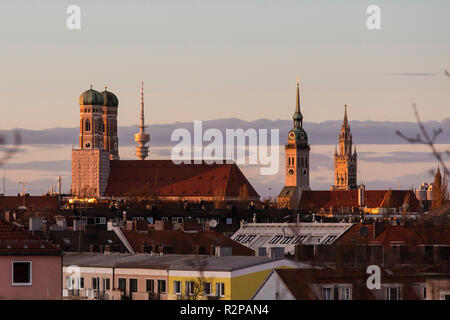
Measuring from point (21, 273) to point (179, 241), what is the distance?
4142cm

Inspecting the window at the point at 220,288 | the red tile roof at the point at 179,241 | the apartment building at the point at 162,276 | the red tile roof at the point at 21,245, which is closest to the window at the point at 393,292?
the apartment building at the point at 162,276

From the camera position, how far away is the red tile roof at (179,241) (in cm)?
6525

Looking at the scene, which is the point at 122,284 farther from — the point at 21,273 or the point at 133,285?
the point at 21,273

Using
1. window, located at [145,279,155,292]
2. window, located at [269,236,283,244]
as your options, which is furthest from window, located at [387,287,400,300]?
window, located at [269,236,283,244]

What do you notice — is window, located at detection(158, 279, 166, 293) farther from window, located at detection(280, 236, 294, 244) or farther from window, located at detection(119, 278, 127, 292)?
window, located at detection(280, 236, 294, 244)

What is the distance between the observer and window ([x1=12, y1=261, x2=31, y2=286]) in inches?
990

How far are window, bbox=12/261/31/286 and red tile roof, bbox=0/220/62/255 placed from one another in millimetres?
245

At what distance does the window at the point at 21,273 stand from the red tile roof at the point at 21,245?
0.80ft

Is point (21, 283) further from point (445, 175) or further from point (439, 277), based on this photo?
point (445, 175)

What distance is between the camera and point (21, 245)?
25906 millimetres

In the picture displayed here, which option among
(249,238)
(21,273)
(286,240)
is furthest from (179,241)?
(21,273)

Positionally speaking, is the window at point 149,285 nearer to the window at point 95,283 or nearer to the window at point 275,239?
the window at point 95,283

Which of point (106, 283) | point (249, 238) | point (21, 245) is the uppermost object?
point (249, 238)
